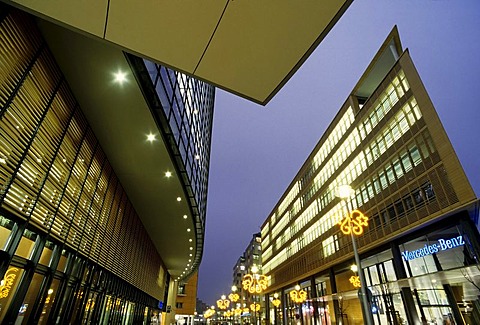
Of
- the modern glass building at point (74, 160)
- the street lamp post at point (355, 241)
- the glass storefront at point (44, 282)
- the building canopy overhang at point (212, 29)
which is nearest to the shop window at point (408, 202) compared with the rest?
the street lamp post at point (355, 241)

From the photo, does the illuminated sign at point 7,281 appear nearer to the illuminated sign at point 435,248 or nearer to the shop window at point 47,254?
the shop window at point 47,254

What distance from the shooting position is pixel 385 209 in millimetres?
24875

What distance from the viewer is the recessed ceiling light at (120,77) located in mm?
8599

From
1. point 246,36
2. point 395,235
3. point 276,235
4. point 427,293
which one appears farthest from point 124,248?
point 276,235

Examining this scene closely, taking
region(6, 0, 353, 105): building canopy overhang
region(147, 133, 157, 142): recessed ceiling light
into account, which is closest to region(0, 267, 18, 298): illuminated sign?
region(147, 133, 157, 142): recessed ceiling light

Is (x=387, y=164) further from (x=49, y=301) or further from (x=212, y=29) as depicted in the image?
(x=49, y=301)

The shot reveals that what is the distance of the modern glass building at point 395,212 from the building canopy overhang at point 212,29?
7.71 metres

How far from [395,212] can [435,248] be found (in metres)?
4.08

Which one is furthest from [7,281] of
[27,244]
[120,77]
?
[120,77]

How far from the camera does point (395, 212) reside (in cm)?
2350

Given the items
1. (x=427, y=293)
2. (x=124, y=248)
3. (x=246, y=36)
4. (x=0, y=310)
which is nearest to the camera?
(x=246, y=36)

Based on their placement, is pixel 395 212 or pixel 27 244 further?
pixel 395 212

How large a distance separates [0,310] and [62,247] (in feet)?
9.39

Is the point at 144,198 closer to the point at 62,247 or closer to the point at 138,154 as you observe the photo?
the point at 138,154
